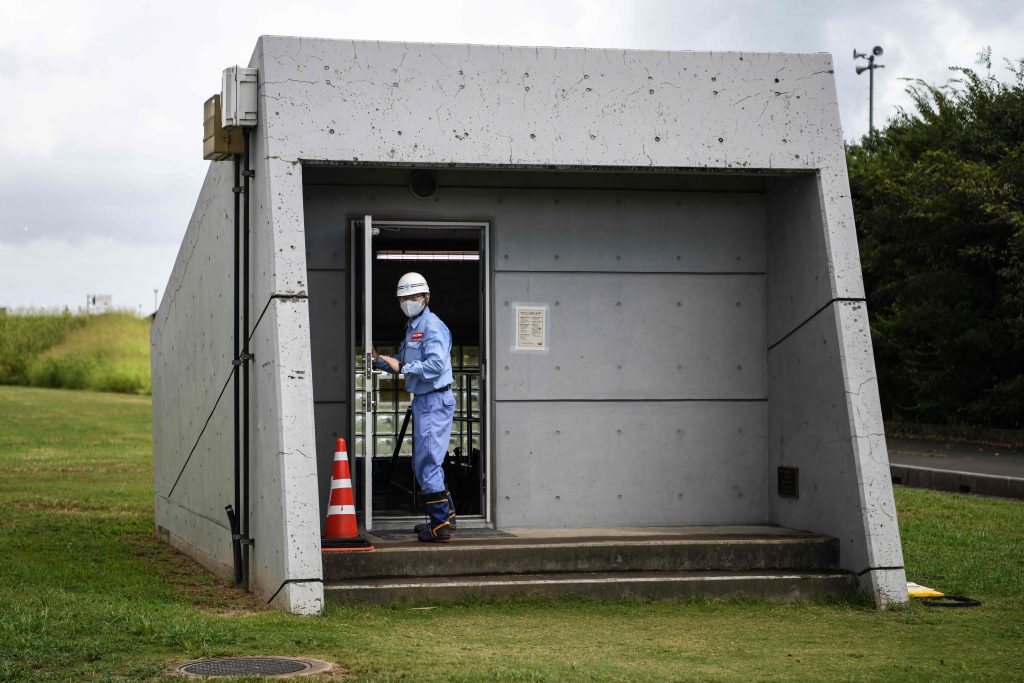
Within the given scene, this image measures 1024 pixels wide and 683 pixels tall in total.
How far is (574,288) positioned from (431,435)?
5.94 feet

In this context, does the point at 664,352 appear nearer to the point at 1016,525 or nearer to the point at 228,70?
the point at 228,70

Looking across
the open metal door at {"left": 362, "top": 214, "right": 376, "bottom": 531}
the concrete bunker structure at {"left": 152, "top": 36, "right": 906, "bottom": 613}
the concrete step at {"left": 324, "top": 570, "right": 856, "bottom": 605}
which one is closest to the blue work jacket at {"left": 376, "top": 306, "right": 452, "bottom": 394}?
the open metal door at {"left": 362, "top": 214, "right": 376, "bottom": 531}

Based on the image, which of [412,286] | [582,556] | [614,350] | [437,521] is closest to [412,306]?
[412,286]

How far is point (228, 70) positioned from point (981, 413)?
21.8 metres

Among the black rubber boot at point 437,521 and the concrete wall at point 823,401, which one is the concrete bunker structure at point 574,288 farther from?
the black rubber boot at point 437,521

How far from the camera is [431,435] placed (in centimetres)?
1002

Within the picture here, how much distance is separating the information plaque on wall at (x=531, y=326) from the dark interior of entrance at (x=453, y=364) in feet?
6.82

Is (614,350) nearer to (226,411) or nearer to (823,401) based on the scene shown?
(823,401)

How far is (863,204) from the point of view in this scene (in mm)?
33125

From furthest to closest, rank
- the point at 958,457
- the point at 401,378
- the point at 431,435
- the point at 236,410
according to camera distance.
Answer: the point at 958,457, the point at 401,378, the point at 236,410, the point at 431,435

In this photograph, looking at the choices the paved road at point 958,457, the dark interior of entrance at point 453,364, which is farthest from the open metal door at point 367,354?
the paved road at point 958,457

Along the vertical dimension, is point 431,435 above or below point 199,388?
below

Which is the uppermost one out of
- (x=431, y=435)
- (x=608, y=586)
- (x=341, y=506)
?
(x=431, y=435)

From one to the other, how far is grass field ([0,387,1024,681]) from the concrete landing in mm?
154
